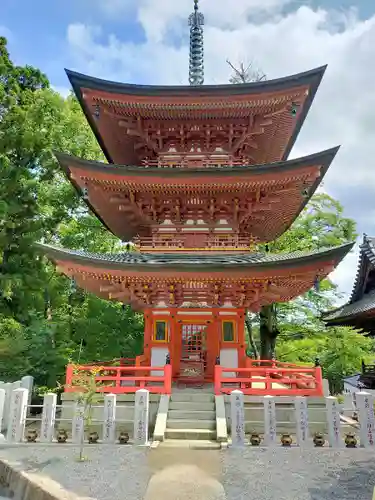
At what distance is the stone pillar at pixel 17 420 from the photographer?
891 centimetres

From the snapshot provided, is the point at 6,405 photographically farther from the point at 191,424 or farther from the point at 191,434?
the point at 191,434

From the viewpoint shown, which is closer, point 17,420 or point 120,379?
point 17,420

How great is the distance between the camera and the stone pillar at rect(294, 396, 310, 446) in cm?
845

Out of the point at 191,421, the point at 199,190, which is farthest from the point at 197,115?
the point at 191,421

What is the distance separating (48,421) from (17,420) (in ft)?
2.41

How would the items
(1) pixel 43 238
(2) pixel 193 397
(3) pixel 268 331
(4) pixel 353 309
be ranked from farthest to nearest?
(1) pixel 43 238 → (3) pixel 268 331 → (4) pixel 353 309 → (2) pixel 193 397

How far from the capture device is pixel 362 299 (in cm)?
1591

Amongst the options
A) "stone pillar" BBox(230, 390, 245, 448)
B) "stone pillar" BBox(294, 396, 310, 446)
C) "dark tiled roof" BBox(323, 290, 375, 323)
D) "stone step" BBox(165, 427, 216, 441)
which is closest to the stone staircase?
"stone step" BBox(165, 427, 216, 441)

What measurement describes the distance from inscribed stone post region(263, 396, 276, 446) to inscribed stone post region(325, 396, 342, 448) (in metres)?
1.24

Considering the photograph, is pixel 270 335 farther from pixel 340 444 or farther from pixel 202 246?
pixel 340 444

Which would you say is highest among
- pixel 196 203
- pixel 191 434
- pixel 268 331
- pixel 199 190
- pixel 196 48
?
pixel 196 48

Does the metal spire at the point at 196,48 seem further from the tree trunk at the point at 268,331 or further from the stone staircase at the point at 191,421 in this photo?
the stone staircase at the point at 191,421

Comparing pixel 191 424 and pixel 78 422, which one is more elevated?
pixel 78 422

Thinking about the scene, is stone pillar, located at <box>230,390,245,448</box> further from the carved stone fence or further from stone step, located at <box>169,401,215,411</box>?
the carved stone fence
